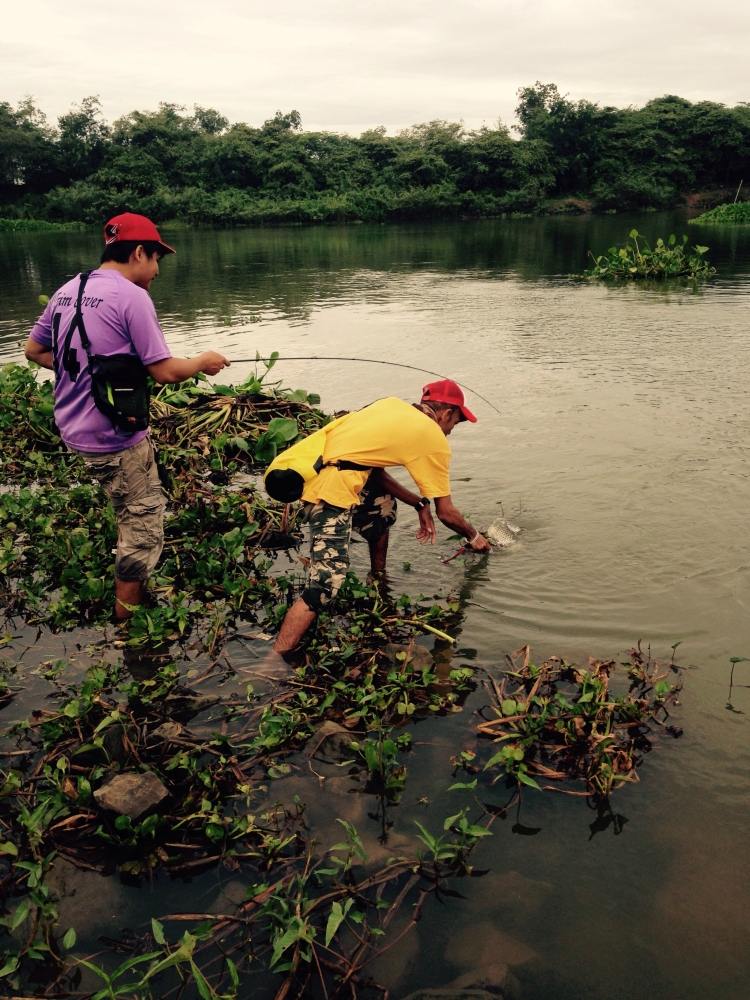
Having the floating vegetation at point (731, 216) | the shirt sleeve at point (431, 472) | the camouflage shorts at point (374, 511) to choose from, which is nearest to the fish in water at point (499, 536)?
the camouflage shorts at point (374, 511)

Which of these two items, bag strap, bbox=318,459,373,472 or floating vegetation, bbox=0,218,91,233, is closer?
bag strap, bbox=318,459,373,472

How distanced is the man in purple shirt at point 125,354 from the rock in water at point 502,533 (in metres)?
2.35

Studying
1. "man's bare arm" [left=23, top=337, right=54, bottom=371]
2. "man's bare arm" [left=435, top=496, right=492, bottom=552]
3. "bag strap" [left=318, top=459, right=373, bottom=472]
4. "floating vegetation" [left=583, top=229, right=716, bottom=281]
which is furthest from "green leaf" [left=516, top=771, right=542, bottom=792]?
"floating vegetation" [left=583, top=229, right=716, bottom=281]

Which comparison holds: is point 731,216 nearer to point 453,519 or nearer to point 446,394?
point 446,394

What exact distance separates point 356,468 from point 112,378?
142cm

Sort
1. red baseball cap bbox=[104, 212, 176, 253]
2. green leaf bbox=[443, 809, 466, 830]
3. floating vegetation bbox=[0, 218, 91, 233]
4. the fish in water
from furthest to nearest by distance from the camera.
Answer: floating vegetation bbox=[0, 218, 91, 233] < the fish in water < red baseball cap bbox=[104, 212, 176, 253] < green leaf bbox=[443, 809, 466, 830]

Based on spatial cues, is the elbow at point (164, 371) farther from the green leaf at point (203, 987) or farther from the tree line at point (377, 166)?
the tree line at point (377, 166)

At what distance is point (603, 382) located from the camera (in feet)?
31.7

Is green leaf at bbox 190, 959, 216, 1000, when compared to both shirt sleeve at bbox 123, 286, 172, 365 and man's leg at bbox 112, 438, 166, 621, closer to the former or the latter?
man's leg at bbox 112, 438, 166, 621

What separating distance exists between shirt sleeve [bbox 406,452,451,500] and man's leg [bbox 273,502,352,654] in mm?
458

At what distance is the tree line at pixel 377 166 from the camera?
49.5 m

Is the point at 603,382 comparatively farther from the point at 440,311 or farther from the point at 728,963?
the point at 728,963

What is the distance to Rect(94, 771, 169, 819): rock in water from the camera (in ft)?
9.52

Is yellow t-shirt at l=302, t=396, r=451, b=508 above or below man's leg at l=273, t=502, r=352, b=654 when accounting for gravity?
above
